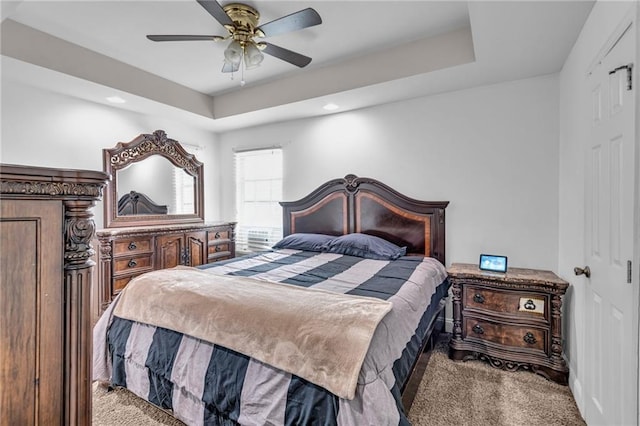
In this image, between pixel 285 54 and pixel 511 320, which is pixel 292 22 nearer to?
pixel 285 54

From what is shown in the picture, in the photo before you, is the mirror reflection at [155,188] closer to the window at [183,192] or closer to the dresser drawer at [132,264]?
the window at [183,192]

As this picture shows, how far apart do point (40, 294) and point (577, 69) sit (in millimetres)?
3001

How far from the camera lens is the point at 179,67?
3279mm

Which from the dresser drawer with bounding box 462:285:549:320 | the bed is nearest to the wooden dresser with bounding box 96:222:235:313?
the bed

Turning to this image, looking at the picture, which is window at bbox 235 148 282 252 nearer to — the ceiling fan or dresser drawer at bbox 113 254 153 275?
dresser drawer at bbox 113 254 153 275

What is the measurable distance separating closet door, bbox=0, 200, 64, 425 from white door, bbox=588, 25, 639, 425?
1915 millimetres

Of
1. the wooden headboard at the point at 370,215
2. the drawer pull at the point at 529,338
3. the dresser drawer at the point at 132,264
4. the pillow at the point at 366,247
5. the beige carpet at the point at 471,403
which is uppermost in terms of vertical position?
the wooden headboard at the point at 370,215

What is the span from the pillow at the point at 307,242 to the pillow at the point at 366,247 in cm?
11

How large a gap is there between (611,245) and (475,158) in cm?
172

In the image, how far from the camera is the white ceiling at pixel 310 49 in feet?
7.27

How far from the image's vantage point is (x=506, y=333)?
8.08 feet

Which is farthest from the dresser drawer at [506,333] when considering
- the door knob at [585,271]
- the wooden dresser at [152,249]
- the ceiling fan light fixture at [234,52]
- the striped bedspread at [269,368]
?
the wooden dresser at [152,249]

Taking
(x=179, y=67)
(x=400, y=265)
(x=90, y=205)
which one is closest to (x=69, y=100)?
(x=179, y=67)

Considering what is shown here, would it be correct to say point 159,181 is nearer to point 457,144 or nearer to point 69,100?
point 69,100
